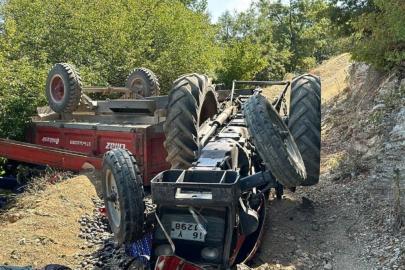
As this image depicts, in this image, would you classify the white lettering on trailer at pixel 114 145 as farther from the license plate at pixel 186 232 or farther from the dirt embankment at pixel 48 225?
the license plate at pixel 186 232

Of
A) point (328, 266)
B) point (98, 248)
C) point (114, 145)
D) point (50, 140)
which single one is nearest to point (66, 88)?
point (50, 140)

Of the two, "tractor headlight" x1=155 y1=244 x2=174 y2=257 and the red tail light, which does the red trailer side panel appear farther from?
the red tail light

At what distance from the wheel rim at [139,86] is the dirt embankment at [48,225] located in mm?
3796

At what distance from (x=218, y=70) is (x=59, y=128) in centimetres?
1359

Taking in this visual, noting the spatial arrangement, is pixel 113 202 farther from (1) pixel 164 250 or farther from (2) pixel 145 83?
(2) pixel 145 83

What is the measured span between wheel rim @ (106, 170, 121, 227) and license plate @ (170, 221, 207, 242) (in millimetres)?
621

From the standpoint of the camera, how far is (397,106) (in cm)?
711

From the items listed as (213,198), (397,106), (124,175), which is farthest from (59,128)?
(397,106)

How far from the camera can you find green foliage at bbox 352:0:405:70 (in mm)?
6637

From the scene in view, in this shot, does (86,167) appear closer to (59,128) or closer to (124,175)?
(59,128)

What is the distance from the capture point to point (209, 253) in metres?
3.32

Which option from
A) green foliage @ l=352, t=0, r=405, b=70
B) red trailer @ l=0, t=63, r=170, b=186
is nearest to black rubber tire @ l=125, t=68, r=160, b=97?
red trailer @ l=0, t=63, r=170, b=186

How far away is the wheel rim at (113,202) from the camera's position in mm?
3696

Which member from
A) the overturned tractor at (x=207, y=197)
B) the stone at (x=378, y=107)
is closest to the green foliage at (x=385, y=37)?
the stone at (x=378, y=107)
